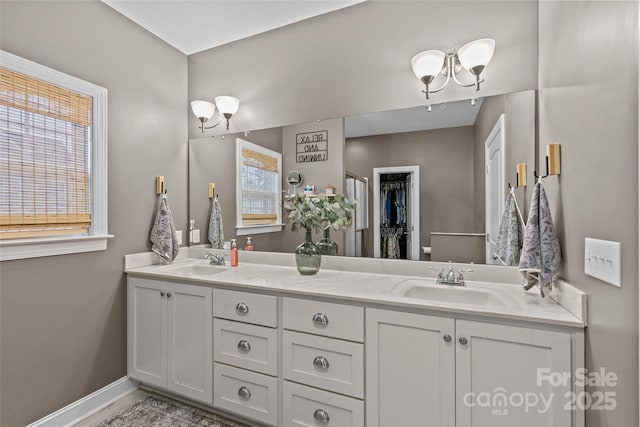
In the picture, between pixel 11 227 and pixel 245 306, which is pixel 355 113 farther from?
pixel 11 227

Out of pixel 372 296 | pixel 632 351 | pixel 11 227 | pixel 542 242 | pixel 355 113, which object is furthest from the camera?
pixel 355 113

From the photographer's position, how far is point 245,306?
1.74 meters

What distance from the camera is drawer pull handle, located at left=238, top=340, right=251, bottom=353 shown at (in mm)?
1729

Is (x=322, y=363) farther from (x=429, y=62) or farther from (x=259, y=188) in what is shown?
(x=429, y=62)

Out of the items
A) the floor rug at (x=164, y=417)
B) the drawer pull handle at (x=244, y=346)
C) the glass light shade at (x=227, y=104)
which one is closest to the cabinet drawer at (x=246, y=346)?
the drawer pull handle at (x=244, y=346)

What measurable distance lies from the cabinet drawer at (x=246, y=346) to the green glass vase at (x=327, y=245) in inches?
27.2

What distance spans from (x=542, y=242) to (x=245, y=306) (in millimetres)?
1499

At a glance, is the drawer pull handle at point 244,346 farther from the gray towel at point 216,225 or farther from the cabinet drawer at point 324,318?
the gray towel at point 216,225

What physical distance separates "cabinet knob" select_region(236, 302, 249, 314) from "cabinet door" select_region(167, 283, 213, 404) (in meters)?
0.21

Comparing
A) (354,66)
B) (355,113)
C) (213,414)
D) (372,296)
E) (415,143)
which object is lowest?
(213,414)

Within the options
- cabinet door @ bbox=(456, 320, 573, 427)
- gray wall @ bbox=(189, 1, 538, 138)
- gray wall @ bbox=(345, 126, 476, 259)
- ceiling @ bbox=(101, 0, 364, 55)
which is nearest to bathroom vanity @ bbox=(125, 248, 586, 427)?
cabinet door @ bbox=(456, 320, 573, 427)

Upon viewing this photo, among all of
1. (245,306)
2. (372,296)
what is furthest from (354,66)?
(245,306)

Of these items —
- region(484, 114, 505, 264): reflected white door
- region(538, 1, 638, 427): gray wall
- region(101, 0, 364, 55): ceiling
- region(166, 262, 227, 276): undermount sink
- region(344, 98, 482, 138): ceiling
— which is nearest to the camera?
region(538, 1, 638, 427): gray wall

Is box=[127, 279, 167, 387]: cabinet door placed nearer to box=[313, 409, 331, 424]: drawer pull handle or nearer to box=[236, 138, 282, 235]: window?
box=[236, 138, 282, 235]: window
